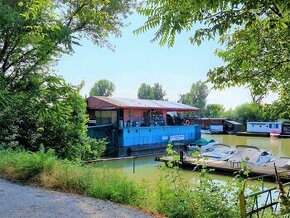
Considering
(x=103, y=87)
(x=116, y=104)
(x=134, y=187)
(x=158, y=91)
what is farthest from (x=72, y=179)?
(x=103, y=87)

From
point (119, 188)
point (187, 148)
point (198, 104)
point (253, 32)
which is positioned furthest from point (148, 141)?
point (198, 104)

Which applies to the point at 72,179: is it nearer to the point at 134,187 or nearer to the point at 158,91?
the point at 134,187

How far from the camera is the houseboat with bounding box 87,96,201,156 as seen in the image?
26.5 m

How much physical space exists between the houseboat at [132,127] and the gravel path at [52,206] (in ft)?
64.0

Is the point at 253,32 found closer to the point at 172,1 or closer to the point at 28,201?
the point at 172,1

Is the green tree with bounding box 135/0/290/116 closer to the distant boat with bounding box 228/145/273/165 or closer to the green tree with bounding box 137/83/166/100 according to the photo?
the distant boat with bounding box 228/145/273/165

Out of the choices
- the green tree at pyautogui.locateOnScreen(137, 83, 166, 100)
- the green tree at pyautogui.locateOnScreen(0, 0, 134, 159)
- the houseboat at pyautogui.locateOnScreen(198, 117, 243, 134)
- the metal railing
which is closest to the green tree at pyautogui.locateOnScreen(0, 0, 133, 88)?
the green tree at pyautogui.locateOnScreen(0, 0, 134, 159)

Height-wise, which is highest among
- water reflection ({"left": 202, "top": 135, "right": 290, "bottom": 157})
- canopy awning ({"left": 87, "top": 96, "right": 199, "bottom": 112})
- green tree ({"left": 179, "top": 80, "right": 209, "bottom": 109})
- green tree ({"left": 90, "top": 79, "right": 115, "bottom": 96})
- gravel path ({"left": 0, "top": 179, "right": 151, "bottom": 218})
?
green tree ({"left": 90, "top": 79, "right": 115, "bottom": 96})

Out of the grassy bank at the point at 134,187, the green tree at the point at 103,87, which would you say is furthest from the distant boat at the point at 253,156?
the green tree at the point at 103,87

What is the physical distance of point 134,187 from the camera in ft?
22.6

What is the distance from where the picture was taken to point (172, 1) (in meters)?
1.64

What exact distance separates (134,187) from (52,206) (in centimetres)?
185

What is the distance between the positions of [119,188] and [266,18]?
5.12m

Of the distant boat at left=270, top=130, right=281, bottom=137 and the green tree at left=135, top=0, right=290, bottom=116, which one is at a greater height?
the green tree at left=135, top=0, right=290, bottom=116
